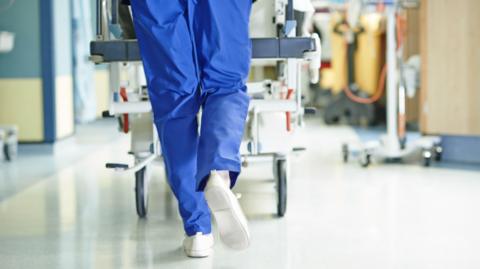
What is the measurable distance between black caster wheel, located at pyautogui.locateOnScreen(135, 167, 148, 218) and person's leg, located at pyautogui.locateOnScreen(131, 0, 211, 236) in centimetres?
67

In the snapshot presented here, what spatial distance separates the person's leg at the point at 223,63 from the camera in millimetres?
2035

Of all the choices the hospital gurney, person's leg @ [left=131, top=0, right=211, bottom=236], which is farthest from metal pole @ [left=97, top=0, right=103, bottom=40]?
person's leg @ [left=131, top=0, right=211, bottom=236]

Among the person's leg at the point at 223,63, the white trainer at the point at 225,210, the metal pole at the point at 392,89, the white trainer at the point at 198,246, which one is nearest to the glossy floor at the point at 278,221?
the white trainer at the point at 198,246

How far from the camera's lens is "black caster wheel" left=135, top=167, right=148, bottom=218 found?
292 centimetres

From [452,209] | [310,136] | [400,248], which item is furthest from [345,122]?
[400,248]

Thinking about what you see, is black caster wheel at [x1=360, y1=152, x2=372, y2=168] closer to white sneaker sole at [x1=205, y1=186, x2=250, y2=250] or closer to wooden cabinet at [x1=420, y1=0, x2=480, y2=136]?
wooden cabinet at [x1=420, y1=0, x2=480, y2=136]

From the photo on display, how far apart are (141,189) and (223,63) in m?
1.01

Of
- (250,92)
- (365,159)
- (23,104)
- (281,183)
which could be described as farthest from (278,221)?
(23,104)

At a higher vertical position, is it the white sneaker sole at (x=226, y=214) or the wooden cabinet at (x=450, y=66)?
the wooden cabinet at (x=450, y=66)

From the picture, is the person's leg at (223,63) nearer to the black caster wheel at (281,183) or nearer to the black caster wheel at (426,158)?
the black caster wheel at (281,183)

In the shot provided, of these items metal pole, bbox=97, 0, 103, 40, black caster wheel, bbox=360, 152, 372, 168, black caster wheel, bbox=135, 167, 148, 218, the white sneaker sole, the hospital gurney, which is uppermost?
metal pole, bbox=97, 0, 103, 40

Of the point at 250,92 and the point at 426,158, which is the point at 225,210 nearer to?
the point at 250,92

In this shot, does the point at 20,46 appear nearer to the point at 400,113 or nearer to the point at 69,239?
the point at 400,113

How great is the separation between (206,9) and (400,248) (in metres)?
1.00
